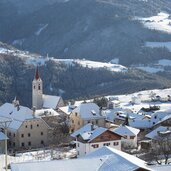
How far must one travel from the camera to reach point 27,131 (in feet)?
228

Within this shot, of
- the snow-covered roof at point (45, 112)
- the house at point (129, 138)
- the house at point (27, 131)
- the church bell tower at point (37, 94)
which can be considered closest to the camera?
the house at point (129, 138)

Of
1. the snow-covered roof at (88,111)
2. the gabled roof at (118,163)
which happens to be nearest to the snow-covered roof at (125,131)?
the snow-covered roof at (88,111)

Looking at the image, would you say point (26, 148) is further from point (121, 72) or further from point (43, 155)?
point (121, 72)

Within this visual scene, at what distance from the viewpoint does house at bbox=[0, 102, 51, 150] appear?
68.8 metres

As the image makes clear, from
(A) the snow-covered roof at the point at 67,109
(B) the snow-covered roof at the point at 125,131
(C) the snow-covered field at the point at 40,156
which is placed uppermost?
(A) the snow-covered roof at the point at 67,109

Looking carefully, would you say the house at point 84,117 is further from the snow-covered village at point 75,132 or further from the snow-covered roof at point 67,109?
the snow-covered roof at point 67,109

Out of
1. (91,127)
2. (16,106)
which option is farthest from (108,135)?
(16,106)

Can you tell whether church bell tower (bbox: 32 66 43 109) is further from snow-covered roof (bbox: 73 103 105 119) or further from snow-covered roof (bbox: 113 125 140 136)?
snow-covered roof (bbox: 113 125 140 136)

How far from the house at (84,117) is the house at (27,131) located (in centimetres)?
376

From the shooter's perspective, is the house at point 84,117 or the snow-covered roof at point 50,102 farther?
the snow-covered roof at point 50,102

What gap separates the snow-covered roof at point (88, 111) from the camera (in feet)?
239

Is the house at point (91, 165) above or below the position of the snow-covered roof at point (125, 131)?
above

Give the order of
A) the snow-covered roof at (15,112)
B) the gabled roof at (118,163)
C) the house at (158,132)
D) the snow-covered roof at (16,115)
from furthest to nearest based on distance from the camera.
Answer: the snow-covered roof at (15,112), the snow-covered roof at (16,115), the house at (158,132), the gabled roof at (118,163)

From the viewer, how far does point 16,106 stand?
7288 centimetres
